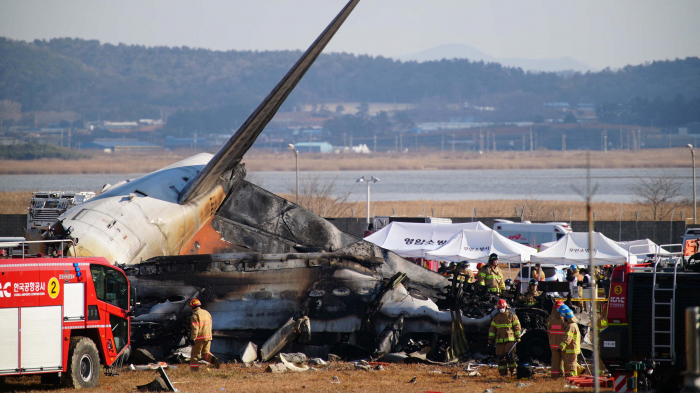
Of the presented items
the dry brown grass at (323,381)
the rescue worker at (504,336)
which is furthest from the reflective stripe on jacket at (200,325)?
the rescue worker at (504,336)

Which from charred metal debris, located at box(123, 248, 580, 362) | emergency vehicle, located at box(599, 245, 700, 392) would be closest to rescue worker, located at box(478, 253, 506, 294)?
charred metal debris, located at box(123, 248, 580, 362)

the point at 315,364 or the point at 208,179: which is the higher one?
the point at 208,179

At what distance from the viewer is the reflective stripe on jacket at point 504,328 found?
17562 mm

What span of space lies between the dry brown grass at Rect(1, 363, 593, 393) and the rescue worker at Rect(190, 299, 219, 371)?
0.39 meters

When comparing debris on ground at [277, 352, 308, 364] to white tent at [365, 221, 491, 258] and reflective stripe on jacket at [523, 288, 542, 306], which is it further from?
white tent at [365, 221, 491, 258]

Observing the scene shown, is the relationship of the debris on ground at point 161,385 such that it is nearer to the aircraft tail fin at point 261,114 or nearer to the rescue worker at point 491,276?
the aircraft tail fin at point 261,114

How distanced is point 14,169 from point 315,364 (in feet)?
641

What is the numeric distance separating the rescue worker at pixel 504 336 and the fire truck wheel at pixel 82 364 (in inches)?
372

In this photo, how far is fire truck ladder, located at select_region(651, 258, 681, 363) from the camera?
558 inches

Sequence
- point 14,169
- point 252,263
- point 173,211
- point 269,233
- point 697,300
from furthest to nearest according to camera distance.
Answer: point 14,169, point 269,233, point 173,211, point 252,263, point 697,300

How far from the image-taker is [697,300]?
14.3 metres

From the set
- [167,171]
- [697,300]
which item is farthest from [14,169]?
[697,300]

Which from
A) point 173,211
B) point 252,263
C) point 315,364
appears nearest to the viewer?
point 315,364

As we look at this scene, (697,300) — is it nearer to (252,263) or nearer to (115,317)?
(252,263)
